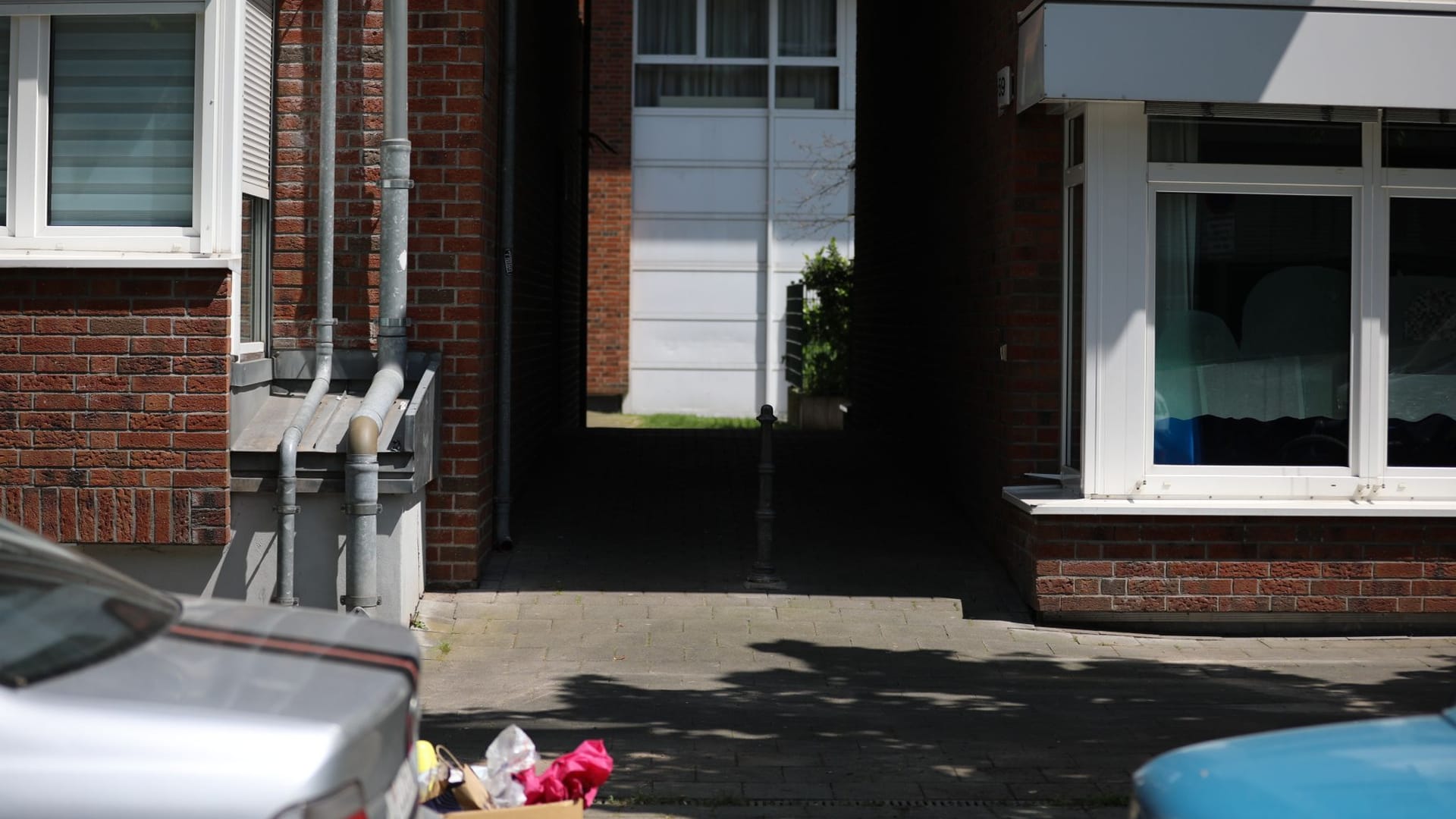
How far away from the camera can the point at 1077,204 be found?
862cm

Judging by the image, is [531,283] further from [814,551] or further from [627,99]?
[627,99]

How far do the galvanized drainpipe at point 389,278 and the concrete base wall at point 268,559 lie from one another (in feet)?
0.38

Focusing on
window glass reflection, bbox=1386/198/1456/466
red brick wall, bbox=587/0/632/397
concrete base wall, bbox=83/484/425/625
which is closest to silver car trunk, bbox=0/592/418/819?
concrete base wall, bbox=83/484/425/625

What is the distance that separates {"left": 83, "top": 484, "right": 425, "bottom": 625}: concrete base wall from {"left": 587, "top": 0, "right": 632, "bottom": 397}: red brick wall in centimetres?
1573

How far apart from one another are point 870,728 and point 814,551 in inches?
127

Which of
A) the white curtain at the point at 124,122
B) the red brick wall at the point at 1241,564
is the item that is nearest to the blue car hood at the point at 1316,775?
the red brick wall at the point at 1241,564

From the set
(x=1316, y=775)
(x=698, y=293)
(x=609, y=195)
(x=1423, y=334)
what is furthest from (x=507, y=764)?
(x=698, y=293)

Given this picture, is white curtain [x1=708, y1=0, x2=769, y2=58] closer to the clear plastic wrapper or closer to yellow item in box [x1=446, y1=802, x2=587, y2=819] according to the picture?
the clear plastic wrapper

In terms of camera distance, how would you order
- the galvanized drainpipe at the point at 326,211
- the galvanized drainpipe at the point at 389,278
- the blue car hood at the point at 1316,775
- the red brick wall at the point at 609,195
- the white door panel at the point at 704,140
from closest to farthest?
the blue car hood at the point at 1316,775, the galvanized drainpipe at the point at 389,278, the galvanized drainpipe at the point at 326,211, the red brick wall at the point at 609,195, the white door panel at the point at 704,140

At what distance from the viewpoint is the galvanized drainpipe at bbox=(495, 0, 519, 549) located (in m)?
9.41

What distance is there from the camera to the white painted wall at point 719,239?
78.8 feet

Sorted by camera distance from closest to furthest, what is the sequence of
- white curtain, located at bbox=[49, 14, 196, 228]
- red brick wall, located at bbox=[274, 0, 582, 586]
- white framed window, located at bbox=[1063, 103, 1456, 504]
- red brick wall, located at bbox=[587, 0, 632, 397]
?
white curtain, located at bbox=[49, 14, 196, 228]
white framed window, located at bbox=[1063, 103, 1456, 504]
red brick wall, located at bbox=[274, 0, 582, 586]
red brick wall, located at bbox=[587, 0, 632, 397]

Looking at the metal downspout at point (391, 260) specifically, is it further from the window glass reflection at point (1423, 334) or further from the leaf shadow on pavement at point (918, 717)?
the window glass reflection at point (1423, 334)

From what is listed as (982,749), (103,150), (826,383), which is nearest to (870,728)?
(982,749)
